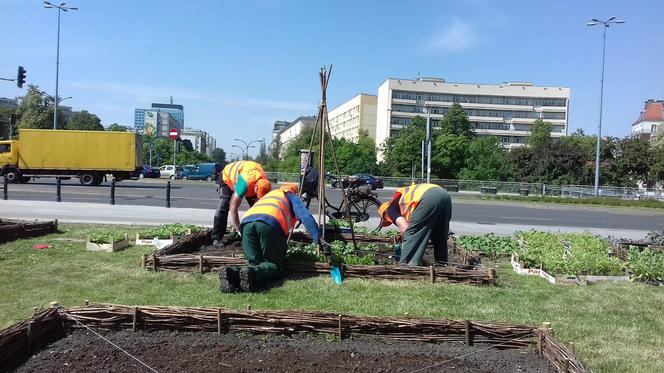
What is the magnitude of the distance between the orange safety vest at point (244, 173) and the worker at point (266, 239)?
3.49ft

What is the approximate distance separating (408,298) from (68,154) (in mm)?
30534

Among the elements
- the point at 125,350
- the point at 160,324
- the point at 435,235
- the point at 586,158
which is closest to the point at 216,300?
the point at 160,324

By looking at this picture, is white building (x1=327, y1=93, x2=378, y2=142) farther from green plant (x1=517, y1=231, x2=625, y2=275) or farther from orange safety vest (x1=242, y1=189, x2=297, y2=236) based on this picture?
orange safety vest (x1=242, y1=189, x2=297, y2=236)

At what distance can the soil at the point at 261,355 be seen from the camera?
367cm

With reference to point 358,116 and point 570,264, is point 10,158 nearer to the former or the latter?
point 570,264

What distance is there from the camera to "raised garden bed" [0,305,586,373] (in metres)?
3.72

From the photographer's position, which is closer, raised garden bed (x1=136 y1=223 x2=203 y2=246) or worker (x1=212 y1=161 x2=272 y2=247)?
worker (x1=212 y1=161 x2=272 y2=247)

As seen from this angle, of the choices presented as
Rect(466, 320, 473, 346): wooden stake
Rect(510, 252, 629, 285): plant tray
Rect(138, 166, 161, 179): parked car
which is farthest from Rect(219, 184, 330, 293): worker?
Rect(138, 166, 161, 179): parked car

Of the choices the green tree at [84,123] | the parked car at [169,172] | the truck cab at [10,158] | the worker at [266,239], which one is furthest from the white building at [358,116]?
the worker at [266,239]

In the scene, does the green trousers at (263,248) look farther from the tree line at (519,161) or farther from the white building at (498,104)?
the white building at (498,104)

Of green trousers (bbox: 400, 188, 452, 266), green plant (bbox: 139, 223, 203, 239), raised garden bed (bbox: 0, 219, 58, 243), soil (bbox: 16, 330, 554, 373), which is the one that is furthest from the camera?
green plant (bbox: 139, 223, 203, 239)

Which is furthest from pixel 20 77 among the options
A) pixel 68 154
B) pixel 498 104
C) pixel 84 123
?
pixel 498 104

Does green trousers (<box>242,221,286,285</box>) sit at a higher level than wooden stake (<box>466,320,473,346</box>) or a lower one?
higher

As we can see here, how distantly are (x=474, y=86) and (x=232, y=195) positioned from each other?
10518cm
